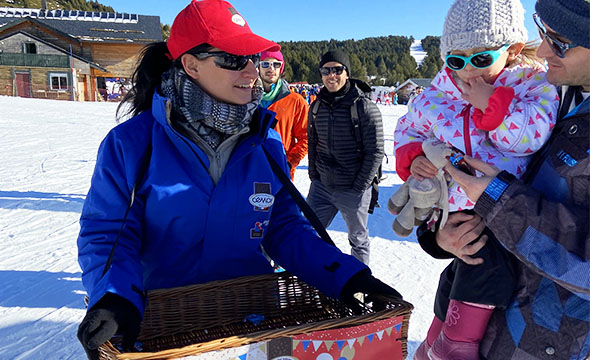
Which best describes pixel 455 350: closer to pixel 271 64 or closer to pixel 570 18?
pixel 570 18

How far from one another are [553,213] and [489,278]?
313 mm

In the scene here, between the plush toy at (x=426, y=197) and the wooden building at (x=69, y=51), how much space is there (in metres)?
24.8

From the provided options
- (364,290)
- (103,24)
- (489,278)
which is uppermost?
(103,24)

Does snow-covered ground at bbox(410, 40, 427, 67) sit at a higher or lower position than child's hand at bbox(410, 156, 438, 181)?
higher

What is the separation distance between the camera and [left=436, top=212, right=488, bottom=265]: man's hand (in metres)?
1.24

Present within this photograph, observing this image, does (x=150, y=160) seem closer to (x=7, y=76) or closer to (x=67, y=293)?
(x=67, y=293)

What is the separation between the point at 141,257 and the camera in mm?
1540

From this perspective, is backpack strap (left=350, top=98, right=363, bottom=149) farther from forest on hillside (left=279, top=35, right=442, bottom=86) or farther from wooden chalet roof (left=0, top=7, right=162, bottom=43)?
wooden chalet roof (left=0, top=7, right=162, bottom=43)

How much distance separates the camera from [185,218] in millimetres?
1462

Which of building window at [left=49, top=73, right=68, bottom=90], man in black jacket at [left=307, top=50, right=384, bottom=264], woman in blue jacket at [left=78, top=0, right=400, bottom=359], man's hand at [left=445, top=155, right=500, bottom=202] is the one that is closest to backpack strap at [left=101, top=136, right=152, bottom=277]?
woman in blue jacket at [left=78, top=0, right=400, bottom=359]

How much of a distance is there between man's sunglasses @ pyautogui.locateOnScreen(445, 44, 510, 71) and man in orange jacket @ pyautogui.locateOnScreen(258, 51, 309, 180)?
93.6 inches

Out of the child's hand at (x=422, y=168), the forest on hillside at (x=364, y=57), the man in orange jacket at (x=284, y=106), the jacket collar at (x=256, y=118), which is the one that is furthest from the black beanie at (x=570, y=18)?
the forest on hillside at (x=364, y=57)

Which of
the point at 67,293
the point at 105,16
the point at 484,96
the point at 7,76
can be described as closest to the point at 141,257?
the point at 484,96

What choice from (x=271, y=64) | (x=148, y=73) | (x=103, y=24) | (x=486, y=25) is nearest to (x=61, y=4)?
(x=103, y=24)
